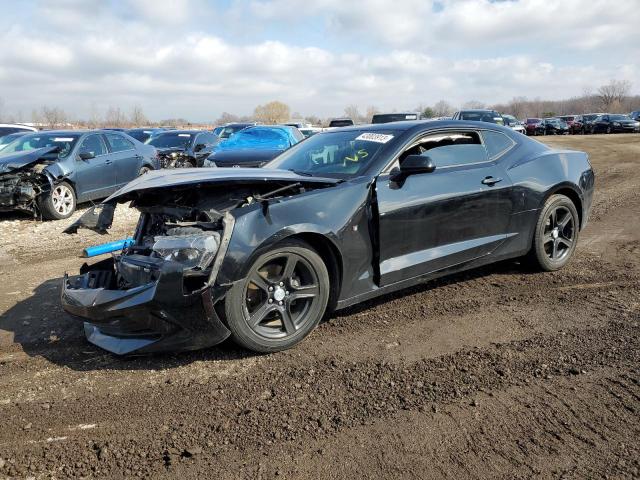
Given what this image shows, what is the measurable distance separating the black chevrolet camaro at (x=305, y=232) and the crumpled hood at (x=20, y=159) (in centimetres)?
592

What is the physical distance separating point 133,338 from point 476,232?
2946 millimetres

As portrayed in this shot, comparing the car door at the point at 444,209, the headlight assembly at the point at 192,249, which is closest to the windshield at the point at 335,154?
the car door at the point at 444,209

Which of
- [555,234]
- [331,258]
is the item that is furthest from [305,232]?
[555,234]

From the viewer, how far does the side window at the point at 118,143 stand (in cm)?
1112

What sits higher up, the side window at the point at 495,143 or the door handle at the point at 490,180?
the side window at the point at 495,143

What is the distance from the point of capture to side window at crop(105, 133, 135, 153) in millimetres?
11125

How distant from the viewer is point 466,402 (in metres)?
2.99

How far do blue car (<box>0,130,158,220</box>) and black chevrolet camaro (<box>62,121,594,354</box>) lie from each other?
19.0ft

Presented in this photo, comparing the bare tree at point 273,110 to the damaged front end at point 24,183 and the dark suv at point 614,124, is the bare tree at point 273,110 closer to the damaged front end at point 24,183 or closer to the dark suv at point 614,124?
the dark suv at point 614,124

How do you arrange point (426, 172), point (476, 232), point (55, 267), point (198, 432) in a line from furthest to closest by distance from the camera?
point (55, 267), point (476, 232), point (426, 172), point (198, 432)

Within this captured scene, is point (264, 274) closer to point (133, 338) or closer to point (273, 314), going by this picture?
point (273, 314)

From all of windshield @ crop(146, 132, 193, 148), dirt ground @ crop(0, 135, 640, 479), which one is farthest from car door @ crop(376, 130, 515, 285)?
windshield @ crop(146, 132, 193, 148)

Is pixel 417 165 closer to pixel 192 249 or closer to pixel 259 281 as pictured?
pixel 259 281

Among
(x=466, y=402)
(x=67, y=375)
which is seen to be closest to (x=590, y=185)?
(x=466, y=402)
